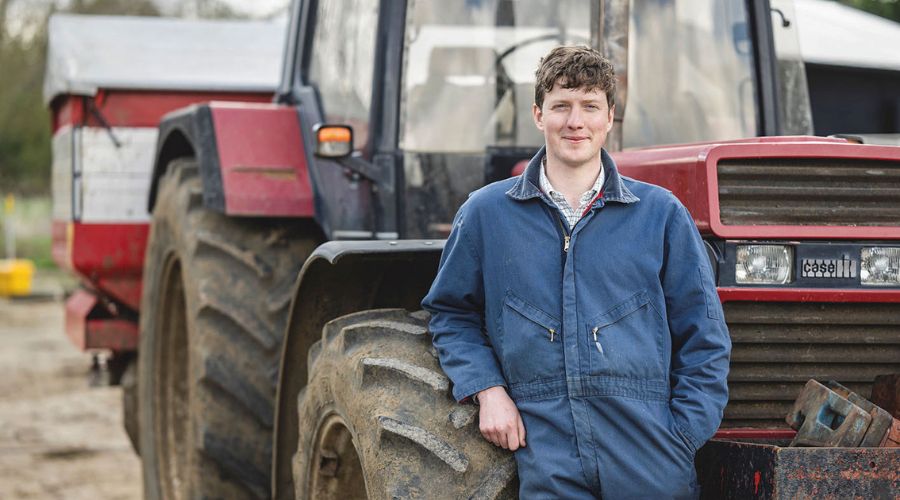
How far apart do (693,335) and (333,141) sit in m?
1.66

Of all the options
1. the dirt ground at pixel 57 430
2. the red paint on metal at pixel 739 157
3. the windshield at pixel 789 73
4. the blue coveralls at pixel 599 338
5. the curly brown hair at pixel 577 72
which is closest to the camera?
the blue coveralls at pixel 599 338

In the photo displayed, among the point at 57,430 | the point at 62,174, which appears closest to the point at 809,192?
the point at 62,174

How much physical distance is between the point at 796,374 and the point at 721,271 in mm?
331

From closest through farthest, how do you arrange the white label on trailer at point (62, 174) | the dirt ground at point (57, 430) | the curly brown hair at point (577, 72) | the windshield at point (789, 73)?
the curly brown hair at point (577, 72)
the windshield at point (789, 73)
the white label on trailer at point (62, 174)
the dirt ground at point (57, 430)

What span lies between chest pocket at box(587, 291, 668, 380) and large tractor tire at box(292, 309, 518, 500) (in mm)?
305

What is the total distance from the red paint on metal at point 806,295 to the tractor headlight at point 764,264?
0.03 metres

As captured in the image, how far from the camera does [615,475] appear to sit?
256 centimetres

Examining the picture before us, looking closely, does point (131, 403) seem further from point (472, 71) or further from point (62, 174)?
point (472, 71)

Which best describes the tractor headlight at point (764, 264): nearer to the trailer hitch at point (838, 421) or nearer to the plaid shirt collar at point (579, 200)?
the trailer hitch at point (838, 421)

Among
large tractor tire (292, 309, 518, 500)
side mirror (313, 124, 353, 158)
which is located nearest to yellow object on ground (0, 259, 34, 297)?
side mirror (313, 124, 353, 158)

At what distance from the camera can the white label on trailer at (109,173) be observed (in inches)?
231

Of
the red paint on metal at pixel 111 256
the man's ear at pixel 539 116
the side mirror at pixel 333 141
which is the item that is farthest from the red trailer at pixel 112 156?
the man's ear at pixel 539 116

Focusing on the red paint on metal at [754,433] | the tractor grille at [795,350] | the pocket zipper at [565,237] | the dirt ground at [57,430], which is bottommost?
the dirt ground at [57,430]

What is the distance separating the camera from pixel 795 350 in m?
3.02
